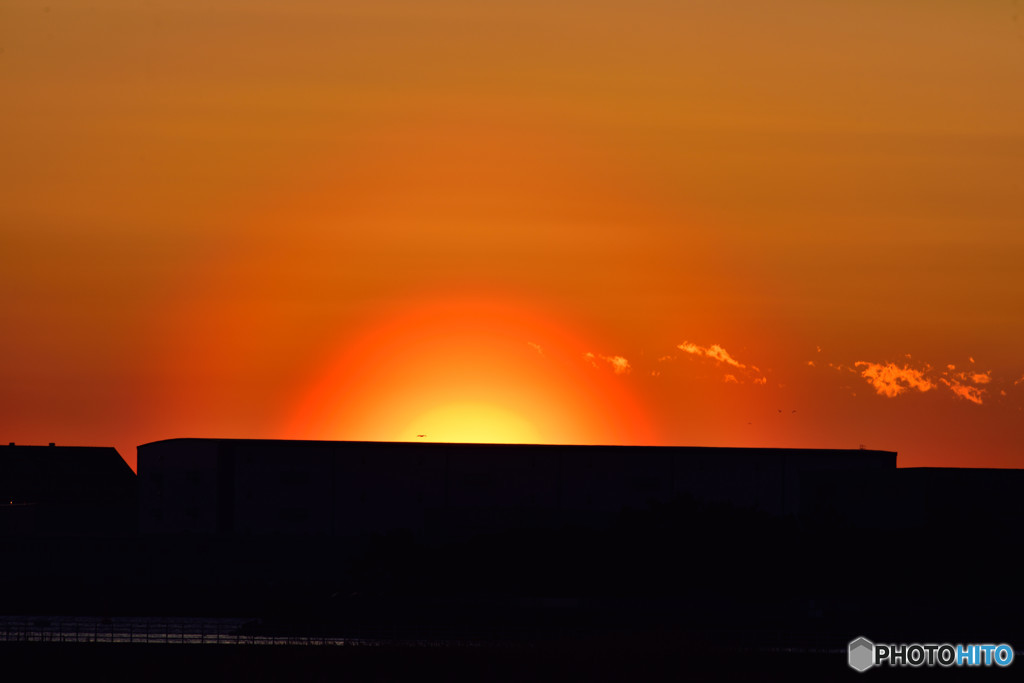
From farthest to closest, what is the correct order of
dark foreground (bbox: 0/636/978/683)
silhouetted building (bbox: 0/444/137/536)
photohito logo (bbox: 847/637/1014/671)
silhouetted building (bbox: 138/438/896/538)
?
silhouetted building (bbox: 0/444/137/536) → silhouetted building (bbox: 138/438/896/538) → photohito logo (bbox: 847/637/1014/671) → dark foreground (bbox: 0/636/978/683)

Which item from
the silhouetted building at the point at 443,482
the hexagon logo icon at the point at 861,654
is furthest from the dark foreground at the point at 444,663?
the silhouetted building at the point at 443,482

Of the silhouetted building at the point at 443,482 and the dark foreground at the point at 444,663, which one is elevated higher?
the silhouetted building at the point at 443,482

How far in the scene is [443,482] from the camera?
122m

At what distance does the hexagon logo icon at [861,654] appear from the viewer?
76062mm

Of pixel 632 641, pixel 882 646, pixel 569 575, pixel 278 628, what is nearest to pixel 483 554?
pixel 569 575

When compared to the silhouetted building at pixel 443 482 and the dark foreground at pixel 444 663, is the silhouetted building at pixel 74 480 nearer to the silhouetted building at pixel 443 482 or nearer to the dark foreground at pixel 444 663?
the silhouetted building at pixel 443 482

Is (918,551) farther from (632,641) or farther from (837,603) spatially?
(632,641)

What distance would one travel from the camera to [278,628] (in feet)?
315

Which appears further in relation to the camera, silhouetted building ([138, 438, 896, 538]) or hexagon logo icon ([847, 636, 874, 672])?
silhouetted building ([138, 438, 896, 538])

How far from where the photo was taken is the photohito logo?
77562mm

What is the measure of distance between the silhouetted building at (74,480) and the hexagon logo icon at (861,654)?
80.0 m

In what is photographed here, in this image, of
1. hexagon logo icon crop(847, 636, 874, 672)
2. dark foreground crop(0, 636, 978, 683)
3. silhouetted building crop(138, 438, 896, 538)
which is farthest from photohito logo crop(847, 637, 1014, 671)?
silhouetted building crop(138, 438, 896, 538)

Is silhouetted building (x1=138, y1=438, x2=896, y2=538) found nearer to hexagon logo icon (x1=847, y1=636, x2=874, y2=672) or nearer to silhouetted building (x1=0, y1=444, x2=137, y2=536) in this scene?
silhouetted building (x1=0, y1=444, x2=137, y2=536)

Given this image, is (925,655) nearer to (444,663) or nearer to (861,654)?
(861,654)
